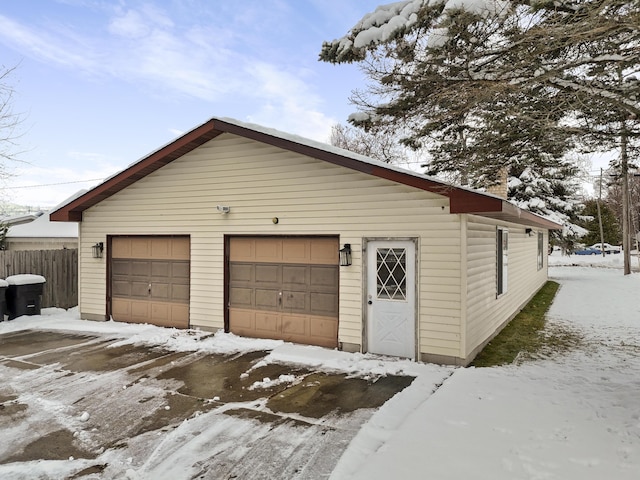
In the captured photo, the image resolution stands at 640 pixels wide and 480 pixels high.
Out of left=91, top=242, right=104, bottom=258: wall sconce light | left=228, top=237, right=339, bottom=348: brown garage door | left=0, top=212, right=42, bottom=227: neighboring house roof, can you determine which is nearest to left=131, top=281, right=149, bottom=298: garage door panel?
left=91, top=242, right=104, bottom=258: wall sconce light

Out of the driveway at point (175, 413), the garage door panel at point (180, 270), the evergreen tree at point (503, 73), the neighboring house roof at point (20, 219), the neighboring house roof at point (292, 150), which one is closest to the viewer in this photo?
the driveway at point (175, 413)

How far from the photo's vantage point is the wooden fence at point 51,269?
10.4m

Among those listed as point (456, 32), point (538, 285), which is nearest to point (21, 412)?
point (456, 32)

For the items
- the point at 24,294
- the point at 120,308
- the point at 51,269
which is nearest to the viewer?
the point at 120,308

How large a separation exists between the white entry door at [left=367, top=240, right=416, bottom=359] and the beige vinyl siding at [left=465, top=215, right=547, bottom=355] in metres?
0.87

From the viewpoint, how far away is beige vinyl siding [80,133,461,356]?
20.6 ft

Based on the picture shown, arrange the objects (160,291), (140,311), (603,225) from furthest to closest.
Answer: (603,225) < (140,311) < (160,291)

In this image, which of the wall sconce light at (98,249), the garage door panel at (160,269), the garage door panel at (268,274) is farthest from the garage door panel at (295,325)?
the wall sconce light at (98,249)

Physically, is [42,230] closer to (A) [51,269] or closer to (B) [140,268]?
(A) [51,269]

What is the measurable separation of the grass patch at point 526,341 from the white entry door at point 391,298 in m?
1.18

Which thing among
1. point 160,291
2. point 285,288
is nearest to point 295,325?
point 285,288

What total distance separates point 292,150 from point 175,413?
178 inches

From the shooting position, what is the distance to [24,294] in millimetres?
9602

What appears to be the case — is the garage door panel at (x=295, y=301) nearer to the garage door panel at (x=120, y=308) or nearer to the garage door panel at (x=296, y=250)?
the garage door panel at (x=296, y=250)
